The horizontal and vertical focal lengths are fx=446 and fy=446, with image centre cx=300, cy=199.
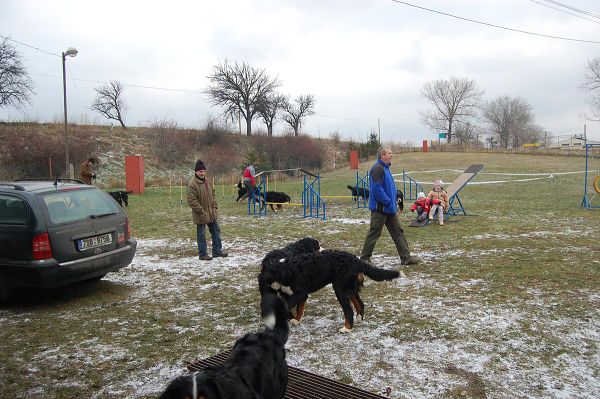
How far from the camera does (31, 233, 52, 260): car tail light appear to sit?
199 inches

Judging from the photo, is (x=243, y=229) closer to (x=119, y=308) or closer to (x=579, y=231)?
(x=119, y=308)

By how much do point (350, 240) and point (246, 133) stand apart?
1611 inches

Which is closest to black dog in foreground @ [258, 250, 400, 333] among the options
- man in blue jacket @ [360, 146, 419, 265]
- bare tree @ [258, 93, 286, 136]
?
man in blue jacket @ [360, 146, 419, 265]

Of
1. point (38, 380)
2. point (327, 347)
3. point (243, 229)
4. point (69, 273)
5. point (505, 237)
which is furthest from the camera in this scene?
point (243, 229)

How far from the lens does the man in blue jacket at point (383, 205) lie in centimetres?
677

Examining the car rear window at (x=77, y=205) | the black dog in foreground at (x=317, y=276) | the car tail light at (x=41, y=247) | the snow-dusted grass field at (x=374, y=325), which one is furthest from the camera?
the car rear window at (x=77, y=205)

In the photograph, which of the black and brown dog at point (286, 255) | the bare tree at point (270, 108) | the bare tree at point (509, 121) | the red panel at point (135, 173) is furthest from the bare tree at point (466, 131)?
the black and brown dog at point (286, 255)

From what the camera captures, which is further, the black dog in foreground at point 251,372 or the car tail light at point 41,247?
the car tail light at point 41,247

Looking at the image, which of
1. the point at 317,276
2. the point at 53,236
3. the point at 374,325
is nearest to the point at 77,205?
the point at 53,236

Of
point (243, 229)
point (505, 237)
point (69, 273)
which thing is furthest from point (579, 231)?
point (69, 273)

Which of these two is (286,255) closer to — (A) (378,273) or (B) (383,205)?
(A) (378,273)

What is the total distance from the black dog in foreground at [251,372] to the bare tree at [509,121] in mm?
72563

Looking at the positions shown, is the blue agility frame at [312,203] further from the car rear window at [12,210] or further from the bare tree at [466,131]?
the bare tree at [466,131]

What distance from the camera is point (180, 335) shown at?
446 centimetres
